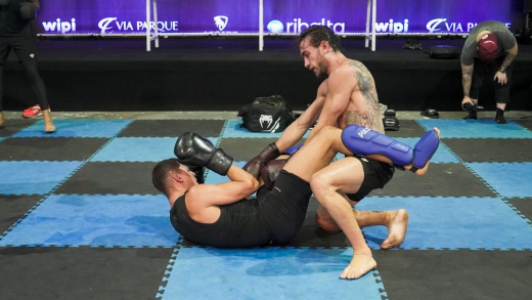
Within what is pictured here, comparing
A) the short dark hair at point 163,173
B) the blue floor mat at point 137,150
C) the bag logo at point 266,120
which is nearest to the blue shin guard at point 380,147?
the short dark hair at point 163,173

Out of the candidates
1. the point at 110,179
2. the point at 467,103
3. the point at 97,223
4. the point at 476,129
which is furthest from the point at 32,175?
the point at 467,103

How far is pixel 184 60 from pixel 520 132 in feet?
13.6

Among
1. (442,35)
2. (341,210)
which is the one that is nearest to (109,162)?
(341,210)

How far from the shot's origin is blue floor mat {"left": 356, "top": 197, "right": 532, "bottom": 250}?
400cm

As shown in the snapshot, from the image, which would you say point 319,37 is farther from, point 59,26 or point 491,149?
point 59,26

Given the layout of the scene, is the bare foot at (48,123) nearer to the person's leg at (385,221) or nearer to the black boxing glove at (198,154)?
the black boxing glove at (198,154)

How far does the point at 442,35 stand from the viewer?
1052cm

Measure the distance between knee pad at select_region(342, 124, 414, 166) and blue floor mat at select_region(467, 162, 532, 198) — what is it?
175 centimetres

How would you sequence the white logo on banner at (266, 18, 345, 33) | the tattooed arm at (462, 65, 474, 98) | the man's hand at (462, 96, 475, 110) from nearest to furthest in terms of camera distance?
the tattooed arm at (462, 65, 474, 98)
the man's hand at (462, 96, 475, 110)
the white logo on banner at (266, 18, 345, 33)

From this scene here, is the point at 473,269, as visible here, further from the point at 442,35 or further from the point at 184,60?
the point at 442,35

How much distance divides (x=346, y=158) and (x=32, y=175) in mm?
3096

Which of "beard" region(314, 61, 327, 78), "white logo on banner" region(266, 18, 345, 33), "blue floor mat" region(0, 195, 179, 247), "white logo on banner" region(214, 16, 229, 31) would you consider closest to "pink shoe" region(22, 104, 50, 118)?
"blue floor mat" region(0, 195, 179, 247)

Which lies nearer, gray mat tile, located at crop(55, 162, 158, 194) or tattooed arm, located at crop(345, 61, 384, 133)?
tattooed arm, located at crop(345, 61, 384, 133)

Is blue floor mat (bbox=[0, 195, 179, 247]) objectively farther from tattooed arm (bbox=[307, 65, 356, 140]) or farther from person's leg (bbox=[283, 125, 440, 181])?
tattooed arm (bbox=[307, 65, 356, 140])
